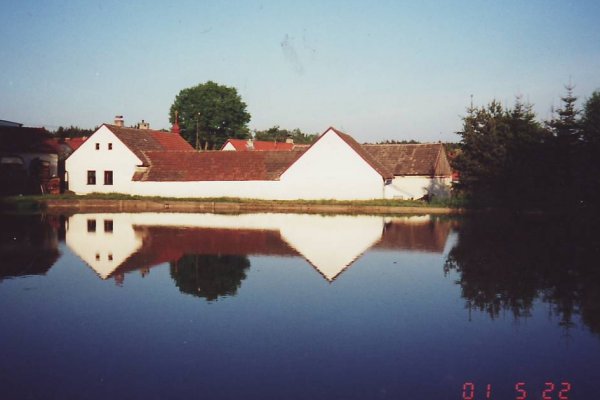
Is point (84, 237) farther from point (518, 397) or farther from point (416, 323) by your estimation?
point (518, 397)

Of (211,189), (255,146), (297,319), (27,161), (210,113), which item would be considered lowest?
(297,319)

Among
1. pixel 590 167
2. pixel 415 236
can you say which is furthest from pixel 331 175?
pixel 415 236

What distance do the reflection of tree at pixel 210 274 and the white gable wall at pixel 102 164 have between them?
95.9 feet

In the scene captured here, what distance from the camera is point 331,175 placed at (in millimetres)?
40750

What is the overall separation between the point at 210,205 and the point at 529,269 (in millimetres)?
25516

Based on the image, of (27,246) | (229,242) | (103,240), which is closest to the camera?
(27,246)

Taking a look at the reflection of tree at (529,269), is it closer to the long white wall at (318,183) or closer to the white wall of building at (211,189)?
the long white wall at (318,183)

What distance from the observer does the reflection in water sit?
1538cm

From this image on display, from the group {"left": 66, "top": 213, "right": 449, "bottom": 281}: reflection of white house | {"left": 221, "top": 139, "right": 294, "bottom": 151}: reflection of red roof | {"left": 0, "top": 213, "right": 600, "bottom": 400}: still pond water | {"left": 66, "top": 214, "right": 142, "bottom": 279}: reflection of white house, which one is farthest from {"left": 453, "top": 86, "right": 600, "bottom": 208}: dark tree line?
{"left": 221, "top": 139, "right": 294, "bottom": 151}: reflection of red roof

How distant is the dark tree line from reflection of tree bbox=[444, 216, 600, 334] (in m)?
10.3

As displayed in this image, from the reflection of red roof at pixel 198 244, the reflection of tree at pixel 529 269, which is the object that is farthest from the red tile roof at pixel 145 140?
the reflection of tree at pixel 529 269

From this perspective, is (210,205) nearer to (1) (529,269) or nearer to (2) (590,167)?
(2) (590,167)

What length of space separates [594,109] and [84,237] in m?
57.1

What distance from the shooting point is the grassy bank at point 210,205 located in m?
35.7
